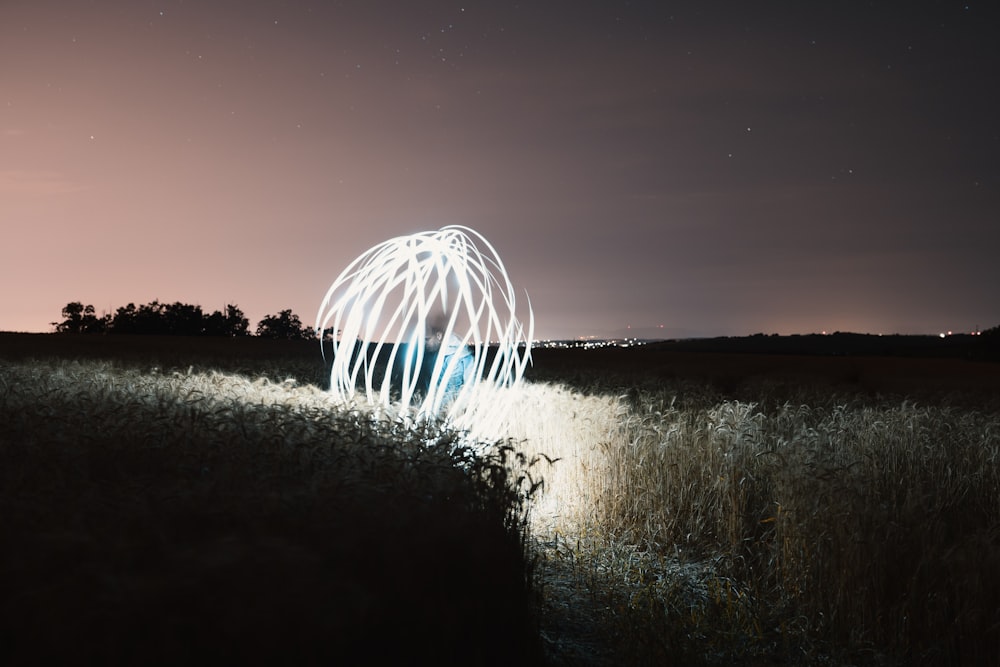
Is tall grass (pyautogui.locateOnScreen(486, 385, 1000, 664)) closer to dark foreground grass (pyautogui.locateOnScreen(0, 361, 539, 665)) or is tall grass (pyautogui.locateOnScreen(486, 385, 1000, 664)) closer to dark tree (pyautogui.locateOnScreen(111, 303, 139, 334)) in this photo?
dark foreground grass (pyautogui.locateOnScreen(0, 361, 539, 665))

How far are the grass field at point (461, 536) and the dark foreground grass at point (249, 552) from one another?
0.03 feet

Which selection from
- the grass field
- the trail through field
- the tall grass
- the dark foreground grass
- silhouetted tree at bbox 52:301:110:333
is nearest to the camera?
the dark foreground grass

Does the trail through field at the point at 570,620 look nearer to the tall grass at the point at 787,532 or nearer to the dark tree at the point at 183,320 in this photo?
the tall grass at the point at 787,532

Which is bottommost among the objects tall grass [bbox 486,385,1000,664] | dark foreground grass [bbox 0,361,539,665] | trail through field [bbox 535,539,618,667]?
trail through field [bbox 535,539,618,667]

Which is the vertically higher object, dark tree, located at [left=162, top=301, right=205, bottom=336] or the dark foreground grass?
dark tree, located at [left=162, top=301, right=205, bottom=336]

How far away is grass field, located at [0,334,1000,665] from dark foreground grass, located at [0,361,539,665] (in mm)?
10

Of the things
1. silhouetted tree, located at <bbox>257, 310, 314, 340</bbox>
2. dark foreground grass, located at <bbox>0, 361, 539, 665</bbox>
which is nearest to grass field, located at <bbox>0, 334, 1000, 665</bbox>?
dark foreground grass, located at <bbox>0, 361, 539, 665</bbox>

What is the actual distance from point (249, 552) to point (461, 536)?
86cm

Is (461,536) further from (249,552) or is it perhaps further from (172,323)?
(172,323)

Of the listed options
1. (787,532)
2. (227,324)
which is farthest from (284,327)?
(787,532)

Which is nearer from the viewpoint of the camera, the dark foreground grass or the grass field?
the dark foreground grass

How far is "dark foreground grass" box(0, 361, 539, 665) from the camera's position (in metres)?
2.07

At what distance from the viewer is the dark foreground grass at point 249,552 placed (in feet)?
6.80

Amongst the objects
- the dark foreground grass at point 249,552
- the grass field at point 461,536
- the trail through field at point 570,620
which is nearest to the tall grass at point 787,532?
the grass field at point 461,536
